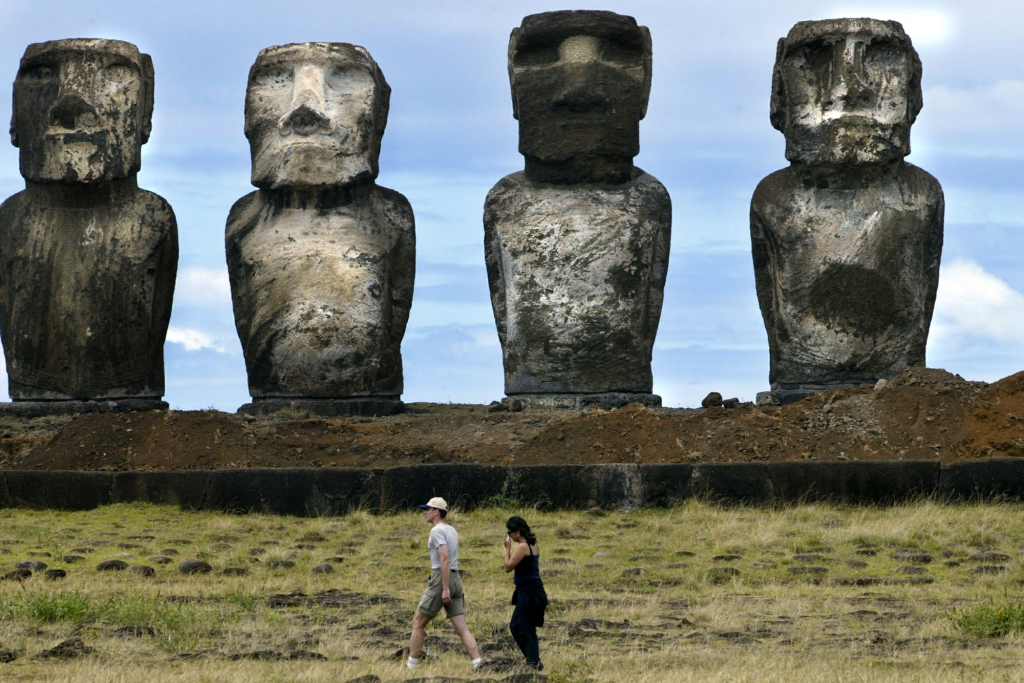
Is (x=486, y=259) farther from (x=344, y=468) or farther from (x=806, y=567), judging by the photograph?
(x=806, y=567)

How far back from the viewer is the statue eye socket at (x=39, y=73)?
821 inches

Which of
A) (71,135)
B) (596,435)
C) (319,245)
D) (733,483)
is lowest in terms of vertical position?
(733,483)

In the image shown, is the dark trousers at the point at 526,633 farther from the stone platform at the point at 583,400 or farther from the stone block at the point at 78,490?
the stone platform at the point at 583,400

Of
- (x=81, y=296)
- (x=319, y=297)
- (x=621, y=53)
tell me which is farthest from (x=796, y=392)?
(x=81, y=296)

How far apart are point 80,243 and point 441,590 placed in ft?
36.6

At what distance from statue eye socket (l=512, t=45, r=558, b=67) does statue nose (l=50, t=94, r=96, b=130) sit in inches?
182

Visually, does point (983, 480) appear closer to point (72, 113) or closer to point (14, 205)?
point (72, 113)

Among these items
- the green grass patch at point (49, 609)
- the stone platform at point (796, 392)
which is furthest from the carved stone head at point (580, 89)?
the green grass patch at point (49, 609)

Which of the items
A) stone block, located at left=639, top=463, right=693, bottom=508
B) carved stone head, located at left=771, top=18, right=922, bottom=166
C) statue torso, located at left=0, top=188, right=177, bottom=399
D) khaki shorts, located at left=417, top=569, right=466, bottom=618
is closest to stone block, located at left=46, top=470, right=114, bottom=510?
statue torso, located at left=0, top=188, right=177, bottom=399

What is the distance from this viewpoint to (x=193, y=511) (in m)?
17.0

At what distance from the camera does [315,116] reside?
20125 millimetres

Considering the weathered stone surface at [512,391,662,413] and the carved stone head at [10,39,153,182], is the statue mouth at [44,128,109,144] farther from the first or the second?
the weathered stone surface at [512,391,662,413]

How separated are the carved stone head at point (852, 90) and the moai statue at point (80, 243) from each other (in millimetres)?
7135

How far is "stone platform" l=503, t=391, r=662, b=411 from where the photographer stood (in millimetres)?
19453
